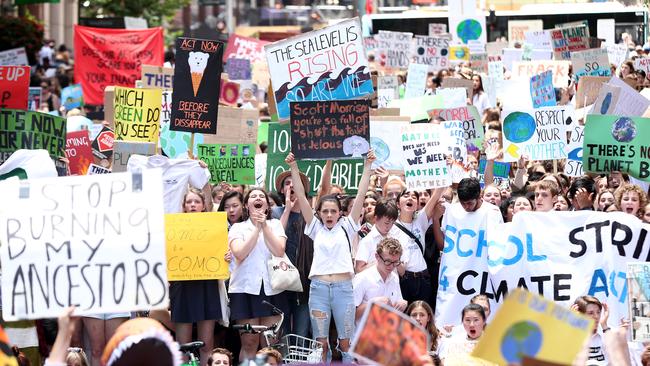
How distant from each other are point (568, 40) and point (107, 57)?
6982mm

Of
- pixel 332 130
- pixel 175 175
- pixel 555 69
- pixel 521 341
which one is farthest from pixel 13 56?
pixel 521 341

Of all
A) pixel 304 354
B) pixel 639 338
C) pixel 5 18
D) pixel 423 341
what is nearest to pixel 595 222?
pixel 639 338

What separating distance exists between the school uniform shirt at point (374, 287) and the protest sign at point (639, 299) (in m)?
2.25

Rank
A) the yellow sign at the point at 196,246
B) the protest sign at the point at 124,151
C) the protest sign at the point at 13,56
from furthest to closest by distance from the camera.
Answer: the protest sign at the point at 13,56
the protest sign at the point at 124,151
the yellow sign at the point at 196,246

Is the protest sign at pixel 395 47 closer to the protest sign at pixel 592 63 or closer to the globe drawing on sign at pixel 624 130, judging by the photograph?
the protest sign at pixel 592 63

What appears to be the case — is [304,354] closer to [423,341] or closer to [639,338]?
[639,338]

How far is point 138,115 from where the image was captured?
1373 centimetres

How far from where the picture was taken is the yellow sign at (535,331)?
5.67 m

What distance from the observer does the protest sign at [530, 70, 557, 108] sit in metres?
16.1

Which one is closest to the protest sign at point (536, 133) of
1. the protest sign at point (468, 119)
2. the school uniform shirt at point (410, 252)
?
the protest sign at point (468, 119)

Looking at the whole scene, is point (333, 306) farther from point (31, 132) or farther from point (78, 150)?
point (78, 150)

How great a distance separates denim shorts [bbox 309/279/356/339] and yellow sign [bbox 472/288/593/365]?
4781 millimetres

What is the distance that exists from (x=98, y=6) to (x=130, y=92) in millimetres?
33297

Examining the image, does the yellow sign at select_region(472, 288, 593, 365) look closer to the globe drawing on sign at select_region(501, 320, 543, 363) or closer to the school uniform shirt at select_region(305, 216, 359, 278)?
the globe drawing on sign at select_region(501, 320, 543, 363)
